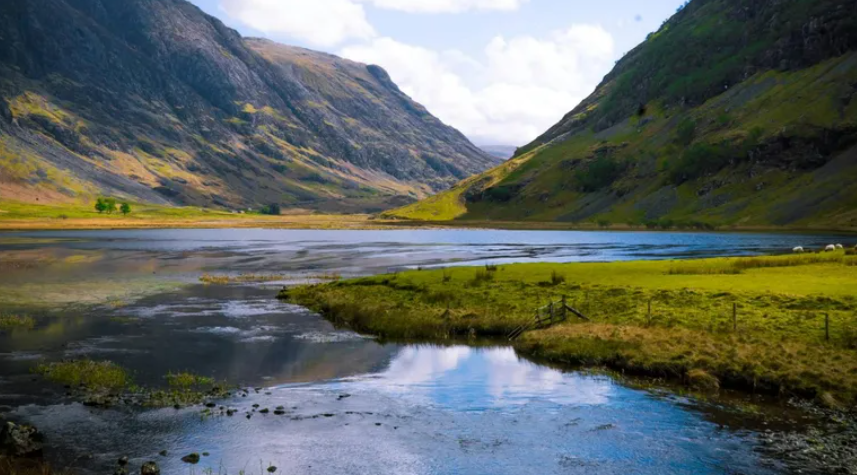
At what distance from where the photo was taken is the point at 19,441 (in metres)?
27.6

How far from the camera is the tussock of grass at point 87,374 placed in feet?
127

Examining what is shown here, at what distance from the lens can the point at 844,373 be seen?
34594mm

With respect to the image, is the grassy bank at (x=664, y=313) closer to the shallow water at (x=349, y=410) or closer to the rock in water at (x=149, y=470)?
the shallow water at (x=349, y=410)

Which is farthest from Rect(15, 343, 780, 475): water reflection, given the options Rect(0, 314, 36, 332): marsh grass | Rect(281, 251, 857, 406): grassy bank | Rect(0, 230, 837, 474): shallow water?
Rect(0, 314, 36, 332): marsh grass

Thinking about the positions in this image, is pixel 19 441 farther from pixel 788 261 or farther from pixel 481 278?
pixel 788 261

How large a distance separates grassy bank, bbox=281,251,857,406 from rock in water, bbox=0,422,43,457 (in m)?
30.1

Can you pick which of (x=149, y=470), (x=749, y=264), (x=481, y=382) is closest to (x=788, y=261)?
(x=749, y=264)

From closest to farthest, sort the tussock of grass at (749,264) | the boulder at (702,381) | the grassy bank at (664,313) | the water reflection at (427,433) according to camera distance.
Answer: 1. the water reflection at (427,433)
2. the boulder at (702,381)
3. the grassy bank at (664,313)
4. the tussock of grass at (749,264)

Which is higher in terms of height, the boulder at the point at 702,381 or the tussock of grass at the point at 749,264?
the tussock of grass at the point at 749,264

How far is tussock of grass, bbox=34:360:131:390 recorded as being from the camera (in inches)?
1524

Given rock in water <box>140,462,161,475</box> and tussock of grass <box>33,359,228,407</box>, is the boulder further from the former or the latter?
rock in water <box>140,462,161,475</box>

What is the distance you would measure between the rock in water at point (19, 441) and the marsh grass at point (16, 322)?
101 feet

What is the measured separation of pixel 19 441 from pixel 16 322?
114 ft

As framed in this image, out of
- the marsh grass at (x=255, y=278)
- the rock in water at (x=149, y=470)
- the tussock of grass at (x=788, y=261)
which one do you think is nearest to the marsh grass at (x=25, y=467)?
the rock in water at (x=149, y=470)
